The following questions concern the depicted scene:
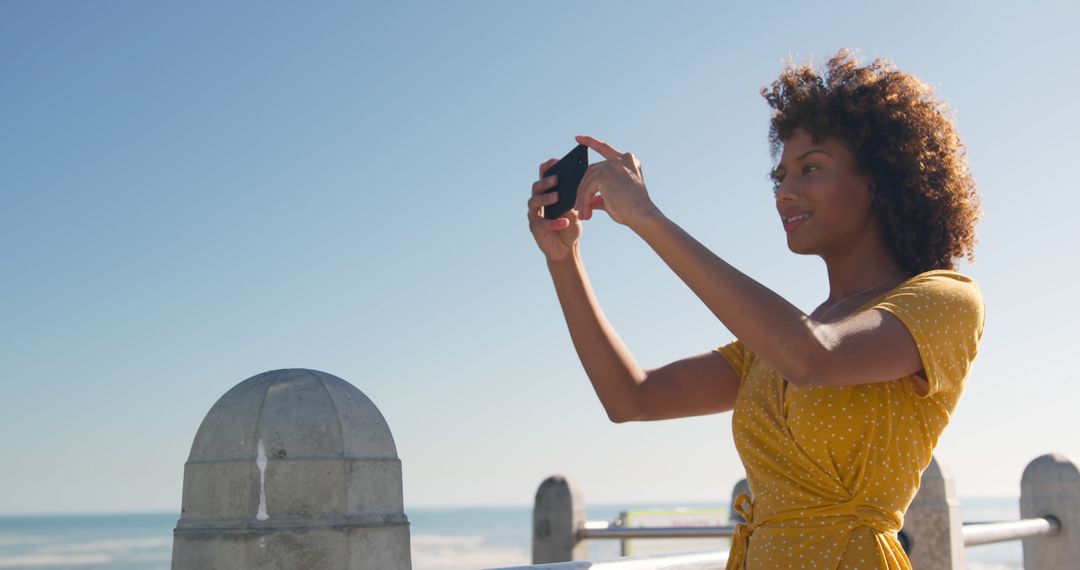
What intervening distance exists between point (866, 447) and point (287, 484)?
1.40m

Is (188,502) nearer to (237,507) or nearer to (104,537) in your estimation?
(237,507)

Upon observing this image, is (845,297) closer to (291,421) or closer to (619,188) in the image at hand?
(619,188)

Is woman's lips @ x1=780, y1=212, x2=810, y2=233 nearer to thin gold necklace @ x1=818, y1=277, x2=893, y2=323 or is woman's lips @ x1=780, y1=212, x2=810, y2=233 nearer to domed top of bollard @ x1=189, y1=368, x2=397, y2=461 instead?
thin gold necklace @ x1=818, y1=277, x2=893, y2=323

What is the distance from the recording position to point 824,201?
225cm

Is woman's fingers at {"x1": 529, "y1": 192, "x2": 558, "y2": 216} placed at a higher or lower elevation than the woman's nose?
higher

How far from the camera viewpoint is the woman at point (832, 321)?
6.27 ft

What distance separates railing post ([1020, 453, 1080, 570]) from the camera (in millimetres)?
7020

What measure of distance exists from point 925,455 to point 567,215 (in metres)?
1.02

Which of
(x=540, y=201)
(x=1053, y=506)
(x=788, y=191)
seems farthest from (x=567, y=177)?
(x=1053, y=506)

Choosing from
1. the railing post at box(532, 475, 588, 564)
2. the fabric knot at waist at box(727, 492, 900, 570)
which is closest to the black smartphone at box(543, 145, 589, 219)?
the fabric knot at waist at box(727, 492, 900, 570)

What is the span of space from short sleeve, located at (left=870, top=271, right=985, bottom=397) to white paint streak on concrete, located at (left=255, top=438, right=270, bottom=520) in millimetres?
1507

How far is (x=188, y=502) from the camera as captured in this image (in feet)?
8.75

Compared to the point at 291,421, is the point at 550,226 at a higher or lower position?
higher

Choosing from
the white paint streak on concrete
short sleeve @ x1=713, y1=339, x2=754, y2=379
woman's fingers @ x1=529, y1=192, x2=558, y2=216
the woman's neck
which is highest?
woman's fingers @ x1=529, y1=192, x2=558, y2=216
